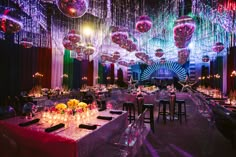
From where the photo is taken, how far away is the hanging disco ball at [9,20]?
9.62 feet

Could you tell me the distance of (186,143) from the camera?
3.86 meters

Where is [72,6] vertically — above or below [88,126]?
above

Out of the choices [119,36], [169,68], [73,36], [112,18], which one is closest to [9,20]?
[73,36]

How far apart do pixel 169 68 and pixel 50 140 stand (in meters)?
21.5

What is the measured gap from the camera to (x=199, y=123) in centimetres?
562

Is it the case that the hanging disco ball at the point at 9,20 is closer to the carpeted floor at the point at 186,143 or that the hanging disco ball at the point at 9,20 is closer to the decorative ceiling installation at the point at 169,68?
the carpeted floor at the point at 186,143

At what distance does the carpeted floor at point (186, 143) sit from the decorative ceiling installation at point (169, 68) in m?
16.9

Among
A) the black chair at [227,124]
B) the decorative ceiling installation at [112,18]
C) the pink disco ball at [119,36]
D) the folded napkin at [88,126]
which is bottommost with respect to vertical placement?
the black chair at [227,124]

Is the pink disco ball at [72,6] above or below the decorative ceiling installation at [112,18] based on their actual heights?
below

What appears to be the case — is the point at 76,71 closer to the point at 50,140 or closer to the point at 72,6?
the point at 72,6

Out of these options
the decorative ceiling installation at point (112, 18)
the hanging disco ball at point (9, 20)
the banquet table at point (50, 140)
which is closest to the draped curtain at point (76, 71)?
the decorative ceiling installation at point (112, 18)

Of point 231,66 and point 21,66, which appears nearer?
point 21,66

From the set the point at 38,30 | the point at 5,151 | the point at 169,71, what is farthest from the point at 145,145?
the point at 169,71

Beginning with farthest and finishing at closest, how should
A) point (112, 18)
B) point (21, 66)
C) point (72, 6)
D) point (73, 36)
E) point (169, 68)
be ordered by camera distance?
point (169, 68) < point (112, 18) < point (21, 66) < point (73, 36) < point (72, 6)
